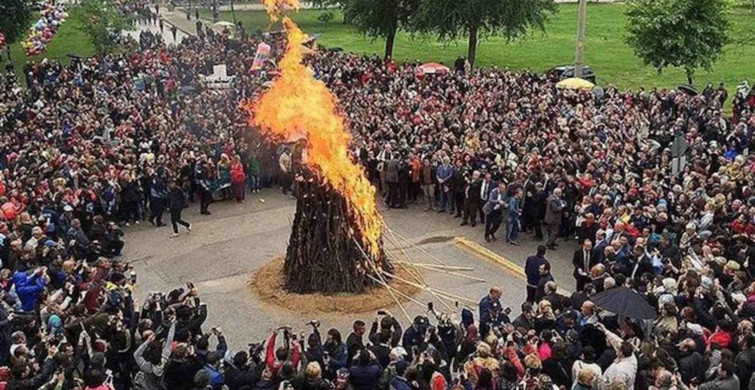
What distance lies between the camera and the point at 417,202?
2195 cm

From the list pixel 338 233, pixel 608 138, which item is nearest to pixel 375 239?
pixel 338 233

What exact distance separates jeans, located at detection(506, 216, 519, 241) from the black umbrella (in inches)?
273

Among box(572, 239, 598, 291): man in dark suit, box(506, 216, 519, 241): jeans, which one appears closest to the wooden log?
box(572, 239, 598, 291): man in dark suit

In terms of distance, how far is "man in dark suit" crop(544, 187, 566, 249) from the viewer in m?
17.9

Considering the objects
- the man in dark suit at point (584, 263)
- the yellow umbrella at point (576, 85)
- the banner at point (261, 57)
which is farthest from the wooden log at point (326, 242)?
the banner at point (261, 57)

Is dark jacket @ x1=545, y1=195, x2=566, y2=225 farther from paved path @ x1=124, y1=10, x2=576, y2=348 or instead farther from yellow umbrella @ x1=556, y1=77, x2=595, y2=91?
yellow umbrella @ x1=556, y1=77, x2=595, y2=91

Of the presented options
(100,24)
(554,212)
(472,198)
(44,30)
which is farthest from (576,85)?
(100,24)

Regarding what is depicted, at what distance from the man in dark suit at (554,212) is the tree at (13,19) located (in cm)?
3164

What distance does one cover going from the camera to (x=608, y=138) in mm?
21781

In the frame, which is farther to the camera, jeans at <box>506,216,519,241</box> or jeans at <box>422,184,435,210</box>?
jeans at <box>422,184,435,210</box>

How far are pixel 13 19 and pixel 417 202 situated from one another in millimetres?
28568

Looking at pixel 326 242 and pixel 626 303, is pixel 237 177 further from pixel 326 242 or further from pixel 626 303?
pixel 626 303

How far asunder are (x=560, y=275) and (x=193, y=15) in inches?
2454

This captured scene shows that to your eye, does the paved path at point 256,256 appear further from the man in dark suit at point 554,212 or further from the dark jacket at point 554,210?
the dark jacket at point 554,210
